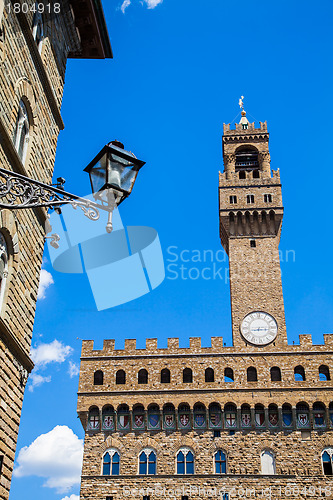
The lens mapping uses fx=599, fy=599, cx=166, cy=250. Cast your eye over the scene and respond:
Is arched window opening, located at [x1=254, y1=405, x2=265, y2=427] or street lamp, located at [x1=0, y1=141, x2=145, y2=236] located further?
arched window opening, located at [x1=254, y1=405, x2=265, y2=427]

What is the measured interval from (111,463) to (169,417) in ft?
12.7

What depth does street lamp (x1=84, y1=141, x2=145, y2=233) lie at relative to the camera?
714 cm

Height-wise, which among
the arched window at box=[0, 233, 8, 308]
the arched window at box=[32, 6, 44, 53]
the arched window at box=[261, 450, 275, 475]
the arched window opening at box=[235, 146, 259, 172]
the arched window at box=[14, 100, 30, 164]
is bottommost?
the arched window at box=[0, 233, 8, 308]

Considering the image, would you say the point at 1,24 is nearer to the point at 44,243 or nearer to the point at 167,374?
the point at 44,243

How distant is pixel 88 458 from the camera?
1236 inches

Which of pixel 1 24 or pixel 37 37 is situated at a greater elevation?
pixel 37 37

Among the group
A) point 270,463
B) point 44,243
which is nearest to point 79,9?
point 44,243

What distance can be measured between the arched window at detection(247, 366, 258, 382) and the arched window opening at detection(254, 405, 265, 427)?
1618 mm

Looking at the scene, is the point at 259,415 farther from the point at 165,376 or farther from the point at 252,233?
the point at 252,233

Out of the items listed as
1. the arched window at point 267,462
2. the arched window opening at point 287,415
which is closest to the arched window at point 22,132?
the arched window at point 267,462

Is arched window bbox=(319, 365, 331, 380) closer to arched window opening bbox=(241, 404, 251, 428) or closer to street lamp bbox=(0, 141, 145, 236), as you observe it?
arched window opening bbox=(241, 404, 251, 428)

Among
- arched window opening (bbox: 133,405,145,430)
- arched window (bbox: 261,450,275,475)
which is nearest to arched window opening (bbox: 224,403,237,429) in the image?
arched window (bbox: 261,450,275,475)

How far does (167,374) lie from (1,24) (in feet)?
83.6

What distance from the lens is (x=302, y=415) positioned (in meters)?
32.1
